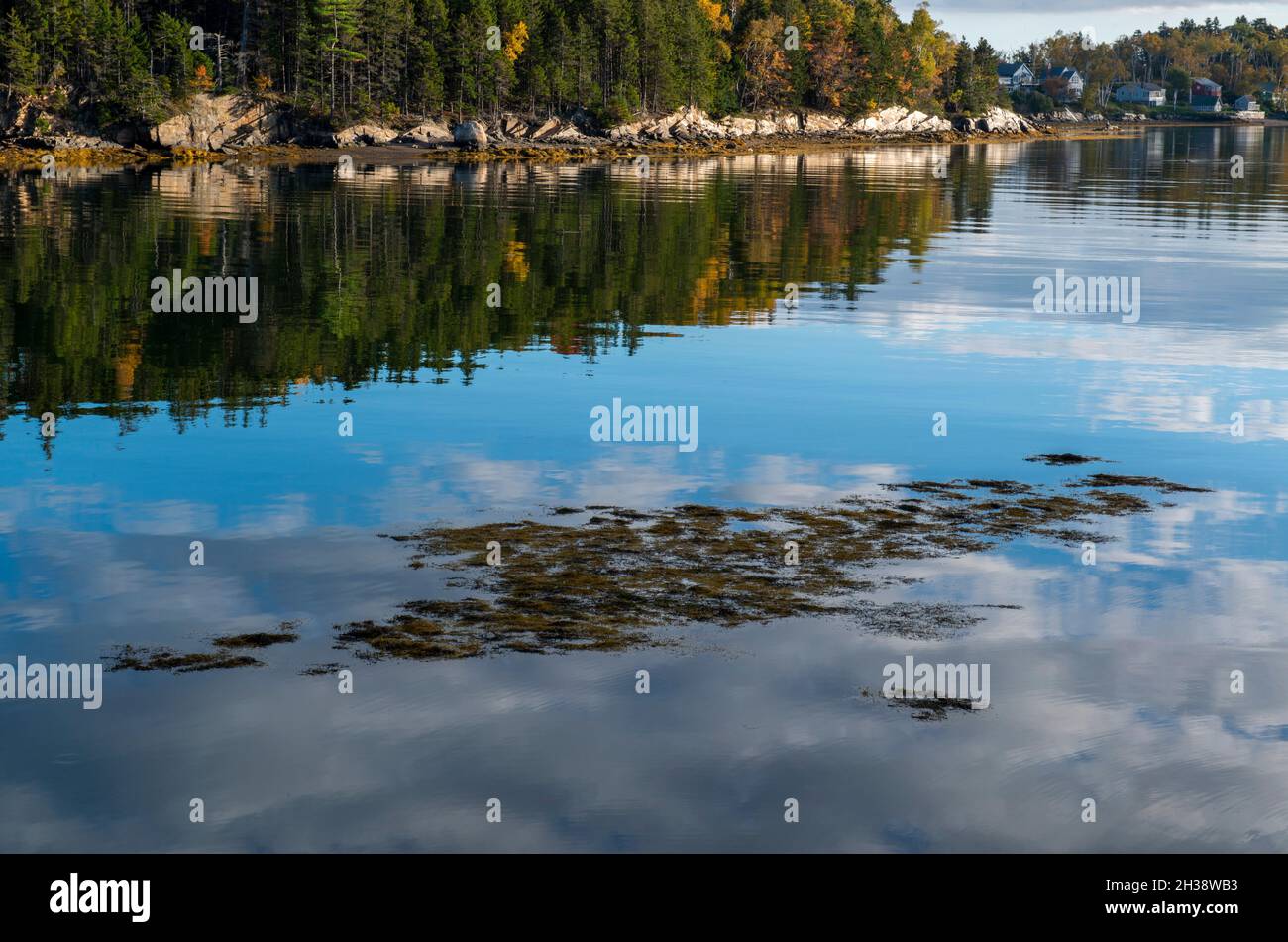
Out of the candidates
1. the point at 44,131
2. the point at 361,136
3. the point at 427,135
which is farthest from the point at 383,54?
the point at 44,131

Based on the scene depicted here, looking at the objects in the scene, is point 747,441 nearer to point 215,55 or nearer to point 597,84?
point 215,55

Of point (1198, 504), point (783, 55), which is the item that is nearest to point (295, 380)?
point (1198, 504)

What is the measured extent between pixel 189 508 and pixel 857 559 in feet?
25.3

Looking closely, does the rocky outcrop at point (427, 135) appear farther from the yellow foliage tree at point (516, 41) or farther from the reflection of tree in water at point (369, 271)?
the reflection of tree in water at point (369, 271)

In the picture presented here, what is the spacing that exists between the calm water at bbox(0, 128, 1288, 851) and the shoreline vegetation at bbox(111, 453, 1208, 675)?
32 cm

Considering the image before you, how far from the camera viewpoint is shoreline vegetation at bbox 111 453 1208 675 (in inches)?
515

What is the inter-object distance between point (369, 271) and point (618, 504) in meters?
23.2

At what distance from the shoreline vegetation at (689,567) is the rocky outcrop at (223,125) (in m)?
108

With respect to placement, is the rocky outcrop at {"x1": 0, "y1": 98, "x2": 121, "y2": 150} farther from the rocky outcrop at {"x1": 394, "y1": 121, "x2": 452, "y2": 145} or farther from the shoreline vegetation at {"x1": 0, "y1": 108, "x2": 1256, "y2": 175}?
the rocky outcrop at {"x1": 394, "y1": 121, "x2": 452, "y2": 145}

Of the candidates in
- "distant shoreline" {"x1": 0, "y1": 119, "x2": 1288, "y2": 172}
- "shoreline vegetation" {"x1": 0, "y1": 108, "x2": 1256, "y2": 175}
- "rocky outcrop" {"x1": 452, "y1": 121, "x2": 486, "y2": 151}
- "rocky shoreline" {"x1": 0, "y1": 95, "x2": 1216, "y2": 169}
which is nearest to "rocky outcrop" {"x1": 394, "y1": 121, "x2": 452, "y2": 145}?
"rocky shoreline" {"x1": 0, "y1": 95, "x2": 1216, "y2": 169}

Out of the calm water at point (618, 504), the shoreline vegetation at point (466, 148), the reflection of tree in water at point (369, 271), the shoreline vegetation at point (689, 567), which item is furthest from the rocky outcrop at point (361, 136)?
the shoreline vegetation at point (689, 567)

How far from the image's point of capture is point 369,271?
38.9m

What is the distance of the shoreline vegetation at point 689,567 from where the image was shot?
42.9 feet

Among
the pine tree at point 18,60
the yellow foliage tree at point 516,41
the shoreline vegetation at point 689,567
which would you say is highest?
the yellow foliage tree at point 516,41
